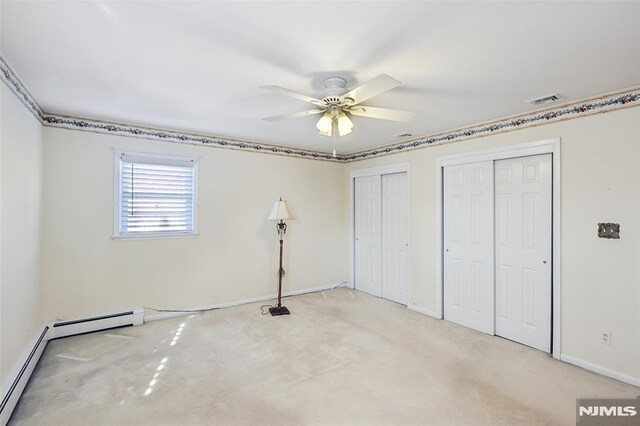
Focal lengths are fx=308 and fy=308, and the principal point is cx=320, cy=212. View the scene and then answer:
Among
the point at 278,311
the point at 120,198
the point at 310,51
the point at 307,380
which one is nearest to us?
the point at 310,51

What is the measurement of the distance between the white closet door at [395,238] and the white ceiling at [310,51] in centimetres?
176

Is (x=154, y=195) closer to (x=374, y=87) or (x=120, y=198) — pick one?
(x=120, y=198)

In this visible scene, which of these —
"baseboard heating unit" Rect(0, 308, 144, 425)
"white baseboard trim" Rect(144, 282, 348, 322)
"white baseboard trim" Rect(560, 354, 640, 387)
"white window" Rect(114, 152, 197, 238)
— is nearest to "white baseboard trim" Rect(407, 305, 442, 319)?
"white baseboard trim" Rect(560, 354, 640, 387)

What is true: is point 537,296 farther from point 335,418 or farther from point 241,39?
point 241,39

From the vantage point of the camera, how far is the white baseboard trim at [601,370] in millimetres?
2461

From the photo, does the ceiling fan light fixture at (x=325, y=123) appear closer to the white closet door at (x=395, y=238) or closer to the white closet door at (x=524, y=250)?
the white closet door at (x=524, y=250)

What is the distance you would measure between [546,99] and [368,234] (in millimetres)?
Answer: 3019

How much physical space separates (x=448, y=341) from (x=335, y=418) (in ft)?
5.64

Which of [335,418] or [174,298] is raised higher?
[174,298]

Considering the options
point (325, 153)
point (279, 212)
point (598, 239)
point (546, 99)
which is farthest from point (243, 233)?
point (598, 239)

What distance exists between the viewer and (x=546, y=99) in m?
2.68

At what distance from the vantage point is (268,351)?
2.98 m

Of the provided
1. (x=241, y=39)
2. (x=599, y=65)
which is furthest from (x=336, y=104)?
(x=599, y=65)

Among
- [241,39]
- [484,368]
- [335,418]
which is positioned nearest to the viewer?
[241,39]
